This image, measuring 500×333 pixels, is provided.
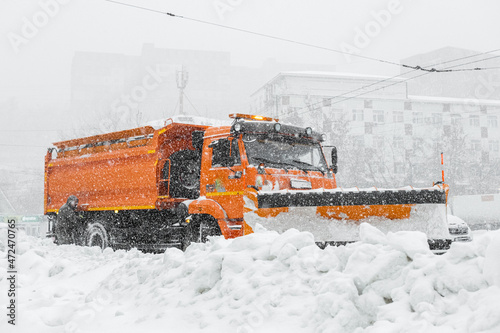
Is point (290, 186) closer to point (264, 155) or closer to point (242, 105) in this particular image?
point (264, 155)

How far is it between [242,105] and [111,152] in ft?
273

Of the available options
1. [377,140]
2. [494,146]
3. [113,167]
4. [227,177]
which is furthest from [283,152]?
[494,146]

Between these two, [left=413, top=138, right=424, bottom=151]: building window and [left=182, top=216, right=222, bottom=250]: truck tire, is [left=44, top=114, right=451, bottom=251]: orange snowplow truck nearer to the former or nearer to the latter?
[left=182, top=216, right=222, bottom=250]: truck tire

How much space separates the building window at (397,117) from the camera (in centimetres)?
5478

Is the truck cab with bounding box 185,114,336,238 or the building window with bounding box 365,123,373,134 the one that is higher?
the building window with bounding box 365,123,373,134

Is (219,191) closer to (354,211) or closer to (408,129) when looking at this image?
(354,211)

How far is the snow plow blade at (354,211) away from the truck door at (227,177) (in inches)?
35.1

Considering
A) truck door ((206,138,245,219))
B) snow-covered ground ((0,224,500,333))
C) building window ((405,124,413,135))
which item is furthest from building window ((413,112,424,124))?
snow-covered ground ((0,224,500,333))

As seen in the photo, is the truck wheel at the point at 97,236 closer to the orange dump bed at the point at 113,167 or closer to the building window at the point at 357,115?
the orange dump bed at the point at 113,167

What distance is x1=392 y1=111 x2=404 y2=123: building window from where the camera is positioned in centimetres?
5478

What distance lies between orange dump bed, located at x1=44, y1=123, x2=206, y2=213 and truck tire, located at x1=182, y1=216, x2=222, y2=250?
1185 millimetres

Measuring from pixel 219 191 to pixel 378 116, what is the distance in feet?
156

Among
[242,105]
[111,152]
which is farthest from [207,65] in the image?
[111,152]

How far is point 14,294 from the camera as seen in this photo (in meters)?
6.77
